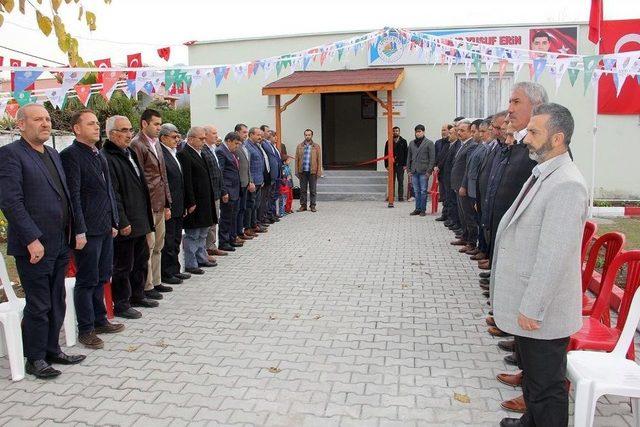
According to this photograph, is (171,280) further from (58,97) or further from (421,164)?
(421,164)

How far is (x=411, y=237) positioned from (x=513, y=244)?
6973 millimetres

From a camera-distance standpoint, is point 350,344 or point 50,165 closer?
point 50,165

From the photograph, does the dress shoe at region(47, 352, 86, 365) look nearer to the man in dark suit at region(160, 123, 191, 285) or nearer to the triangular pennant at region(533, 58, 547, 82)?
the man in dark suit at region(160, 123, 191, 285)

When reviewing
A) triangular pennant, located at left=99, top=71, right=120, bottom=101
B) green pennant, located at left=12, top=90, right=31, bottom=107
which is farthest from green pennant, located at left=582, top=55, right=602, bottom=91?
green pennant, located at left=12, top=90, right=31, bottom=107

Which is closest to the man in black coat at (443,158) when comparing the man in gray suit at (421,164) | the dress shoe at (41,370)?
the man in gray suit at (421,164)

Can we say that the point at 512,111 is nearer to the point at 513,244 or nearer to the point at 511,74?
the point at 513,244

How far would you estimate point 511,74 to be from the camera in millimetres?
14984

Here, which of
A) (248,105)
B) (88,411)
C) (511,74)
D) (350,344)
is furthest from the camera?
(248,105)

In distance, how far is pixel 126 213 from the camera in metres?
5.34

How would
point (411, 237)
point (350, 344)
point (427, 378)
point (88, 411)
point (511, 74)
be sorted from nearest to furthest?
point (88, 411)
point (427, 378)
point (350, 344)
point (411, 237)
point (511, 74)

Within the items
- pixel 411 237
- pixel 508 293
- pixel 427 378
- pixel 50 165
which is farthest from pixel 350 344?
pixel 411 237

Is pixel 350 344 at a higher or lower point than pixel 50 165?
lower

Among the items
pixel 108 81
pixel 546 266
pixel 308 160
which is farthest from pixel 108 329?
pixel 308 160

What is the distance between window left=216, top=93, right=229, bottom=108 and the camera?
56.2 feet
